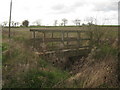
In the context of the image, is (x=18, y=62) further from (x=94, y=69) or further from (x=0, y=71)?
(x=94, y=69)

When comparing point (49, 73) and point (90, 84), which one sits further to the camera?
point (49, 73)

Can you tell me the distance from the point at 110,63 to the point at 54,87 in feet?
7.90

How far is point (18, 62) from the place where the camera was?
743 cm

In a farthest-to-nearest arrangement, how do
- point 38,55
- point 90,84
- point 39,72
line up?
point 38,55, point 39,72, point 90,84

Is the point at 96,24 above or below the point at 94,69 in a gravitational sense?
above

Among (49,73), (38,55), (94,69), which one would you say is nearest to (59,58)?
(38,55)

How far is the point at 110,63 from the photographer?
6.97 metres

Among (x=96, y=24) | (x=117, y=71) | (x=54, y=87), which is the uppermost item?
(x=96, y=24)

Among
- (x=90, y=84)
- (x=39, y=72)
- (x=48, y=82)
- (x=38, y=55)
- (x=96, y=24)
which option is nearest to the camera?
(x=90, y=84)

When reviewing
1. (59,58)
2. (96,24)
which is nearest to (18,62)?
(59,58)

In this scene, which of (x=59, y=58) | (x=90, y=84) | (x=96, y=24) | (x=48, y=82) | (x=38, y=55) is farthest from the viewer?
(x=96, y=24)

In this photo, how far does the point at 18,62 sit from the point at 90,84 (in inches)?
124

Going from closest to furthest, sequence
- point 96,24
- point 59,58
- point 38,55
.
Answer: point 38,55 < point 59,58 < point 96,24

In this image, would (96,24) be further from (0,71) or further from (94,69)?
(0,71)
